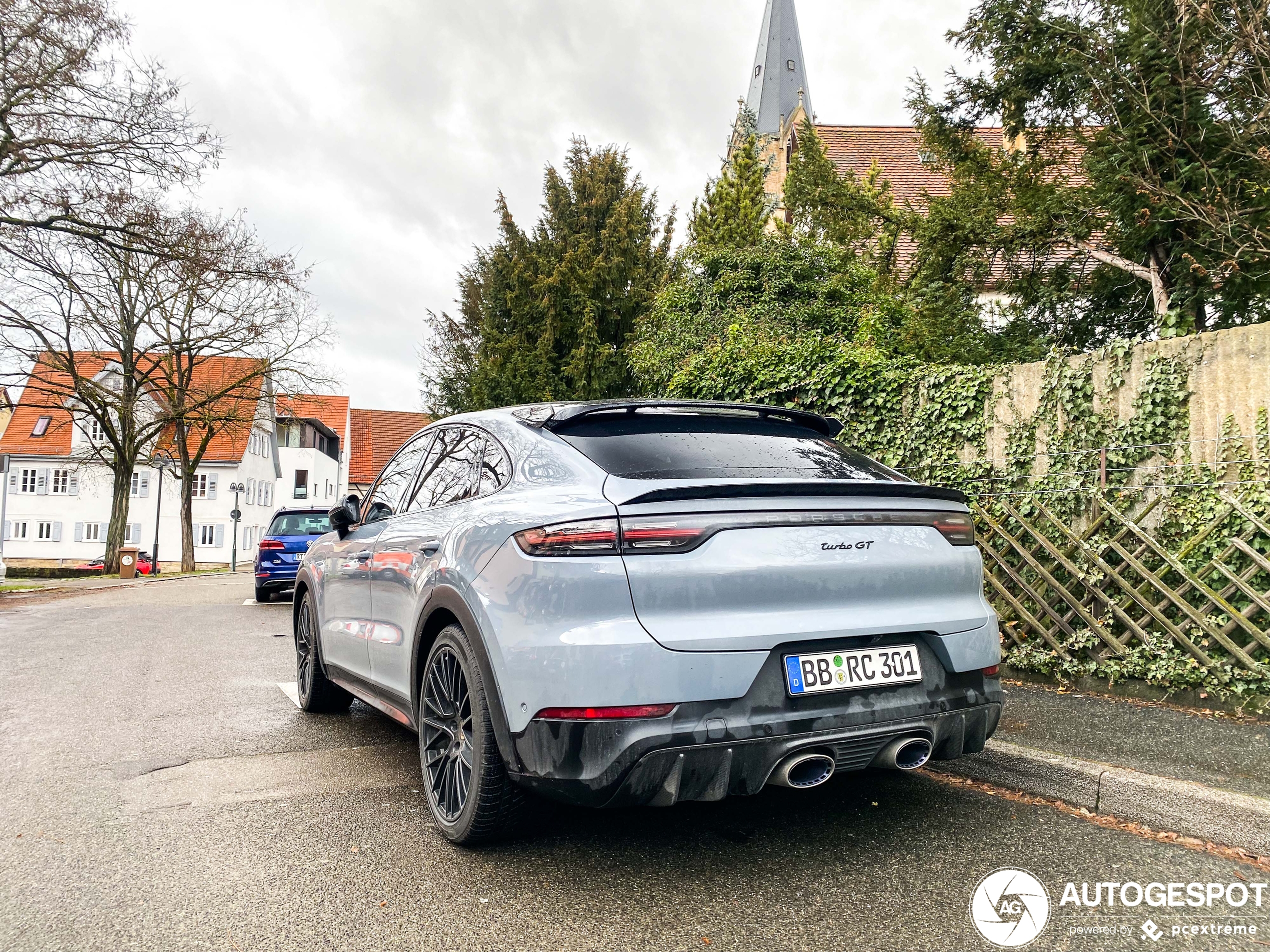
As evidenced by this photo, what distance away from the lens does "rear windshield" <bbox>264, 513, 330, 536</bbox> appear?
1692 centimetres

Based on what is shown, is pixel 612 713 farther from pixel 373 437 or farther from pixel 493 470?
pixel 373 437

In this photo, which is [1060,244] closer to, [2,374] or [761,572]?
[761,572]

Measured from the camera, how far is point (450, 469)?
4.36 meters

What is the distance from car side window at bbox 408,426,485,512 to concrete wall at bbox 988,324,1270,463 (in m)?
4.41

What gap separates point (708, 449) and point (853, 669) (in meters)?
0.95

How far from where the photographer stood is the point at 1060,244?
12.5 meters

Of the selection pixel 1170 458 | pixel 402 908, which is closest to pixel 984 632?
pixel 402 908

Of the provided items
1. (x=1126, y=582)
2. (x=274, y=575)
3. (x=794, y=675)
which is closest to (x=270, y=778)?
(x=794, y=675)

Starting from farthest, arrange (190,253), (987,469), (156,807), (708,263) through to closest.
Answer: (190,253)
(708,263)
(987,469)
(156,807)

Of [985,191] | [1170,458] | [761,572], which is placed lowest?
[761,572]

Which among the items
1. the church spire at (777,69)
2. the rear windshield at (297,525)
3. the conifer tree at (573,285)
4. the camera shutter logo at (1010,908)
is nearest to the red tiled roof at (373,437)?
the church spire at (777,69)

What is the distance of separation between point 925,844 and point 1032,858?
0.36 metres

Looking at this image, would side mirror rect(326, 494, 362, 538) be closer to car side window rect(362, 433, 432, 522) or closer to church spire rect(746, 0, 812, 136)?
car side window rect(362, 433, 432, 522)

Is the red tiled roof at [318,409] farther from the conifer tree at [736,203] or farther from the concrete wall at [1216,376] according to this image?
the concrete wall at [1216,376]
